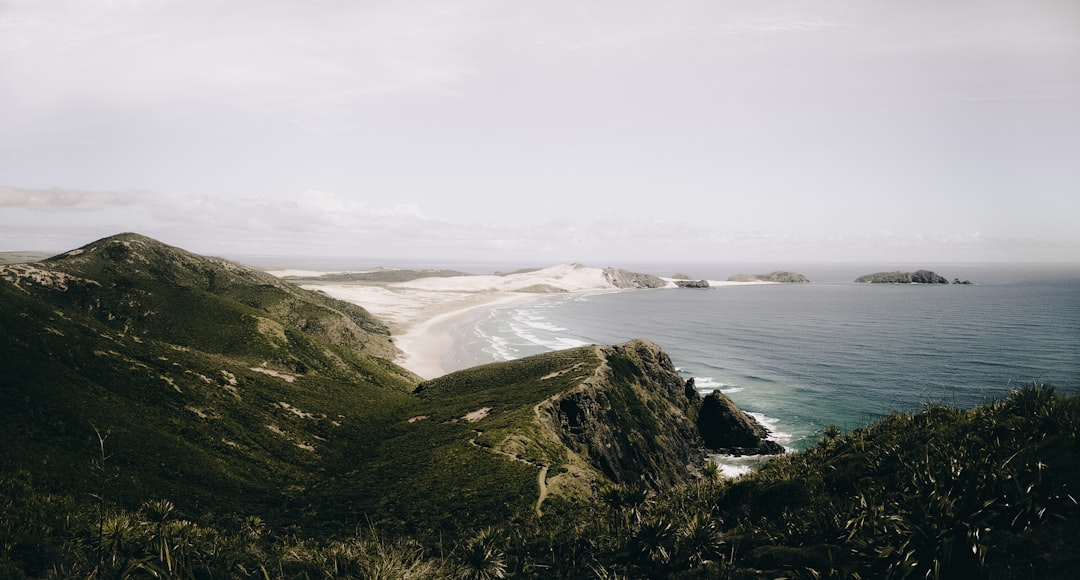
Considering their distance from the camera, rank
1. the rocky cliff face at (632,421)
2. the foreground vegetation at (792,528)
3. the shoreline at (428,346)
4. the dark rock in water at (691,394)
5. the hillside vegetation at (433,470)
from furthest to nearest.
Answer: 1. the shoreline at (428,346)
2. the dark rock in water at (691,394)
3. the rocky cliff face at (632,421)
4. the hillside vegetation at (433,470)
5. the foreground vegetation at (792,528)

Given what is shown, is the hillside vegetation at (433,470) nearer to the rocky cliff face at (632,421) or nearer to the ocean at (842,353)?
the rocky cliff face at (632,421)

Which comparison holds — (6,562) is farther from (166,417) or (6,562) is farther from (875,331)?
(875,331)

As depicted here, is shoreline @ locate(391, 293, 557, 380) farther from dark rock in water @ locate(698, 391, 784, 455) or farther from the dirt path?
the dirt path

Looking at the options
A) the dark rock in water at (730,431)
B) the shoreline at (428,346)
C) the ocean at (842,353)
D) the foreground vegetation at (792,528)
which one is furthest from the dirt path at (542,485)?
the shoreline at (428,346)

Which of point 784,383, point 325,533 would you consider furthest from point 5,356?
point 784,383

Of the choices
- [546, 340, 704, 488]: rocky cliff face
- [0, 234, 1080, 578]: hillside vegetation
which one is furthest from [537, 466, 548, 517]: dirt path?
[546, 340, 704, 488]: rocky cliff face

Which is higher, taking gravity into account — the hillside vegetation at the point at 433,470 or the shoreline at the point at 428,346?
the hillside vegetation at the point at 433,470

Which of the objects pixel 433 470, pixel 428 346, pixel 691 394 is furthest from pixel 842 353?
pixel 428 346
